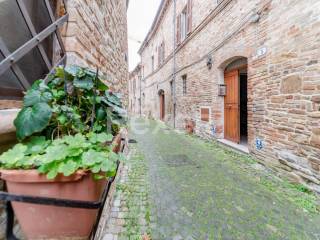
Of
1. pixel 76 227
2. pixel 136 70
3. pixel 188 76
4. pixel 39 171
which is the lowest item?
pixel 76 227

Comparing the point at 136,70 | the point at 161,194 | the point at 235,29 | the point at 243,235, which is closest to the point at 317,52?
the point at 235,29

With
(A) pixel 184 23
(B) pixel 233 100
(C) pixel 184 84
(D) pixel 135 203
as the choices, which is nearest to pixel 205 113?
(B) pixel 233 100

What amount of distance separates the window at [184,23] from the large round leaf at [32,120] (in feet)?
22.9

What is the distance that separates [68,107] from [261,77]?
11.5 ft

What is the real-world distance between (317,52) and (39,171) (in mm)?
3226

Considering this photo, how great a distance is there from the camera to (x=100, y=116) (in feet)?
3.42

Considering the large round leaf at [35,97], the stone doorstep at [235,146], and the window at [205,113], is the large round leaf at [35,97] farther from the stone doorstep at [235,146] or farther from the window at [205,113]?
the window at [205,113]

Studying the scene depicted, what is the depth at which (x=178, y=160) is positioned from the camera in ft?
12.4

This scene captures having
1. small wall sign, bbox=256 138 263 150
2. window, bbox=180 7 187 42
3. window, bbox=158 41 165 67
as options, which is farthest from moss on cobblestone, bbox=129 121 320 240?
window, bbox=158 41 165 67

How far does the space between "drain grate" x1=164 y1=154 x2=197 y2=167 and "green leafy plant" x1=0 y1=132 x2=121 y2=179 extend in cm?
288

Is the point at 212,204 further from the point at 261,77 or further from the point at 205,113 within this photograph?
the point at 205,113

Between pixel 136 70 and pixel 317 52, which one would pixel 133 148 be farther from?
pixel 136 70

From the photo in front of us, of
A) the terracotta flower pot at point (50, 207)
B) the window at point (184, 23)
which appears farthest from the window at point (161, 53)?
the terracotta flower pot at point (50, 207)

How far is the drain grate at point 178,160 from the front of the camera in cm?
351
